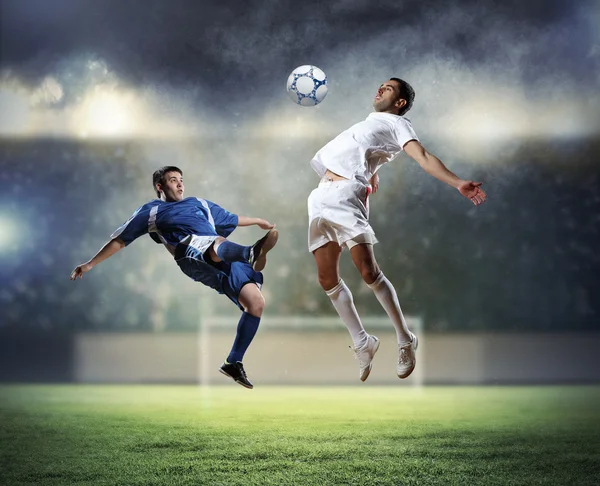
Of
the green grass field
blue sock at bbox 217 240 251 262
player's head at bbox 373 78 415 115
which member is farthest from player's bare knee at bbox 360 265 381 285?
the green grass field

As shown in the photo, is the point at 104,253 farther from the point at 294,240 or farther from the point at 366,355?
the point at 294,240

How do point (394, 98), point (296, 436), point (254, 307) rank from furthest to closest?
1. point (296, 436)
2. point (254, 307)
3. point (394, 98)

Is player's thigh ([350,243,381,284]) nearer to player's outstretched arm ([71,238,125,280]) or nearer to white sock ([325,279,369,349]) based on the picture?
white sock ([325,279,369,349])

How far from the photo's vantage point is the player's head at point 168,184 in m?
5.48

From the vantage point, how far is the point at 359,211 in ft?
15.3

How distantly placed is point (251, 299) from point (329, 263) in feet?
2.17

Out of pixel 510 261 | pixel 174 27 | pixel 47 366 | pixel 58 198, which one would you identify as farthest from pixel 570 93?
pixel 47 366

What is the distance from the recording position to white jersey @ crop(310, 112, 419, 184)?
471 centimetres

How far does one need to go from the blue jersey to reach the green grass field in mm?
1565

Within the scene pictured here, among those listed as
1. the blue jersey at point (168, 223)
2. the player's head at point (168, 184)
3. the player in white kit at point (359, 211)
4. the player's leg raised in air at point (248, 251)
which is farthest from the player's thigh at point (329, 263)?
the player's head at point (168, 184)

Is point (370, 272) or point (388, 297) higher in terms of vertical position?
point (370, 272)

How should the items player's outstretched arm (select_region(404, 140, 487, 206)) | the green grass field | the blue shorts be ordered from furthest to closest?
the green grass field < the blue shorts < player's outstretched arm (select_region(404, 140, 487, 206))

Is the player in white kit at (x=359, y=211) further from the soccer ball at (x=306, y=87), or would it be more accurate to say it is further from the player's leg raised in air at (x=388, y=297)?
the soccer ball at (x=306, y=87)

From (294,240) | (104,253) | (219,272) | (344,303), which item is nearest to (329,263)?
(344,303)
